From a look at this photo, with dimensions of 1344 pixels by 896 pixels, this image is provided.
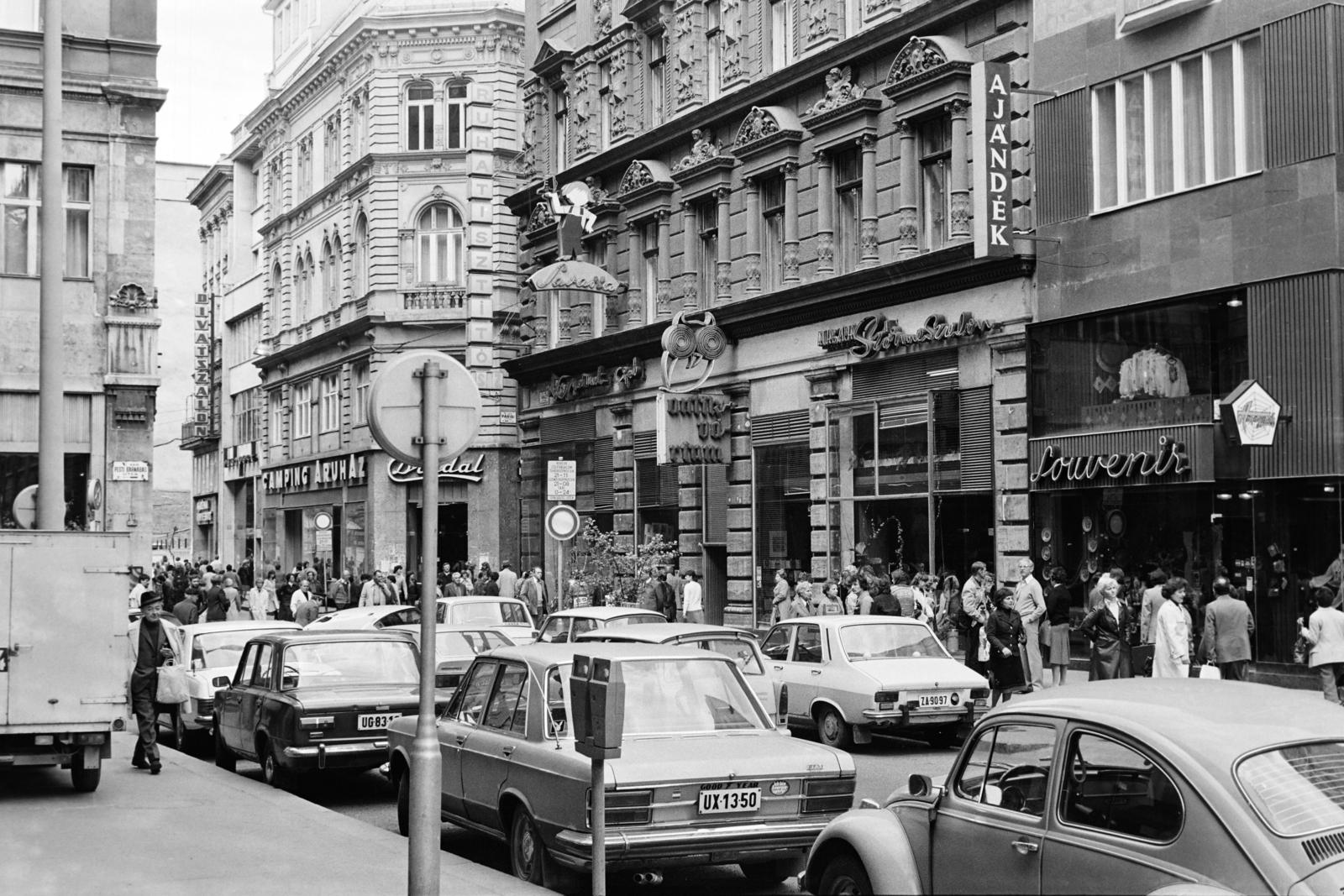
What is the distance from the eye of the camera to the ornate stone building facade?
2619 cm

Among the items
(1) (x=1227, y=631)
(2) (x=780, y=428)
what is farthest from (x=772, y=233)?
(1) (x=1227, y=631)

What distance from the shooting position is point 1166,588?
61.8 feet

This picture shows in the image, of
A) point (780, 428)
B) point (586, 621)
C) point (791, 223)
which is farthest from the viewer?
point (780, 428)

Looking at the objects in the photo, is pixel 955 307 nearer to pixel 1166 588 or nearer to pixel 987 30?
pixel 987 30

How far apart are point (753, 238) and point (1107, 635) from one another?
1497cm

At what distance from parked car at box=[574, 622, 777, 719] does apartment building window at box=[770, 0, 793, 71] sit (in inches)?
688

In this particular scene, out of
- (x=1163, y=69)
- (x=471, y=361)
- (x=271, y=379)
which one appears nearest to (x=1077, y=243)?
(x=1163, y=69)

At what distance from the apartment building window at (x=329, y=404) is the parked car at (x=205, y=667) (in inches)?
1437

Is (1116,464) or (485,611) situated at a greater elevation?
(1116,464)

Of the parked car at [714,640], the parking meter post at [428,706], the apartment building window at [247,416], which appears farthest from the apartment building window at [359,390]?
the parking meter post at [428,706]

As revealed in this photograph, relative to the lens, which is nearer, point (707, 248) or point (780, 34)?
point (780, 34)

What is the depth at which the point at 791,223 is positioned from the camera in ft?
103

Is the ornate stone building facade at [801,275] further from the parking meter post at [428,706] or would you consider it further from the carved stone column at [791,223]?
the parking meter post at [428,706]

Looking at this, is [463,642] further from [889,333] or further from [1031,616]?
[889,333]
